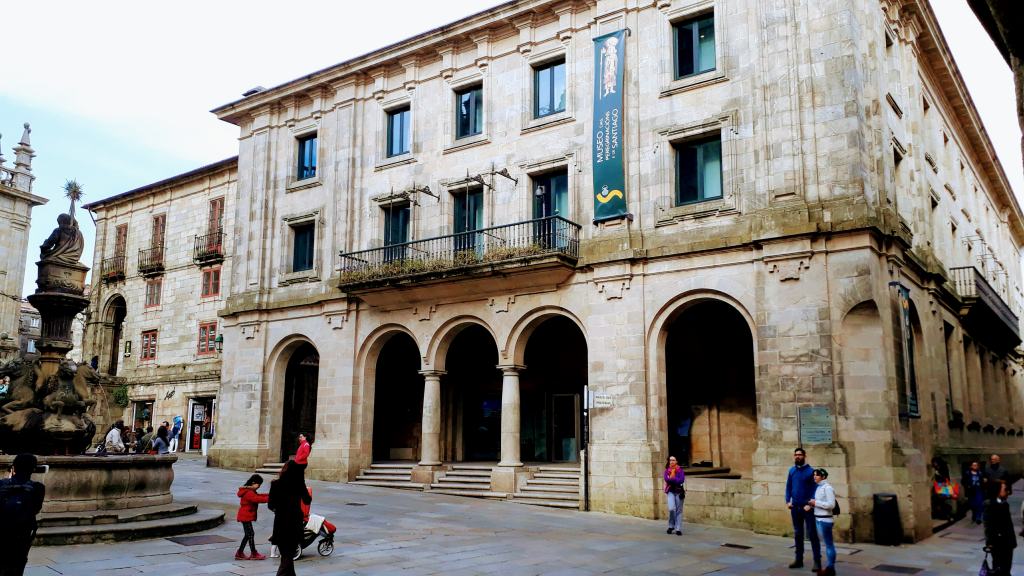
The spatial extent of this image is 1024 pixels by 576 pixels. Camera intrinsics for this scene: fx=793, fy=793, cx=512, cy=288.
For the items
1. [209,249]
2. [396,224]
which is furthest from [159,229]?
[396,224]

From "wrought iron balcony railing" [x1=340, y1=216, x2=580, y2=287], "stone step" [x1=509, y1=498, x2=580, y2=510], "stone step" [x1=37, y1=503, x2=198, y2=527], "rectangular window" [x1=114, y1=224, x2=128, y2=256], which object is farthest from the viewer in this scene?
"rectangular window" [x1=114, y1=224, x2=128, y2=256]

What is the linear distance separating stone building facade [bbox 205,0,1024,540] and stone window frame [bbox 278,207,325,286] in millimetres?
99

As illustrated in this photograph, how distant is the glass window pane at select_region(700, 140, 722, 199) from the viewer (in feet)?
62.6

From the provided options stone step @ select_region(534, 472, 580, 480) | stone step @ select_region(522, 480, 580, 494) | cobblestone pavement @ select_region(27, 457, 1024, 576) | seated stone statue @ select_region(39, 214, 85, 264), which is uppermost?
seated stone statue @ select_region(39, 214, 85, 264)

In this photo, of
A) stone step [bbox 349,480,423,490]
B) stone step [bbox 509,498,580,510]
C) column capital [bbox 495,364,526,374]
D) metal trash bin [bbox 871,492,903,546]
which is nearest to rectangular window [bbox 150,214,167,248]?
stone step [bbox 349,480,423,490]

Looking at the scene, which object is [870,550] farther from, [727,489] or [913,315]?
[913,315]

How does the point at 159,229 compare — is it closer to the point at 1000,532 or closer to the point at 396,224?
the point at 396,224

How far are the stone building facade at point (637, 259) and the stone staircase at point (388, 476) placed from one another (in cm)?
36

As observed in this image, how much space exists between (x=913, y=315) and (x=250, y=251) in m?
20.6

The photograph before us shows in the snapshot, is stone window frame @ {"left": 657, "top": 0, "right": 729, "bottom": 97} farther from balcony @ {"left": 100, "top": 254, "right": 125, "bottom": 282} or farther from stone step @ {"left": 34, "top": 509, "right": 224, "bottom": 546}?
balcony @ {"left": 100, "top": 254, "right": 125, "bottom": 282}

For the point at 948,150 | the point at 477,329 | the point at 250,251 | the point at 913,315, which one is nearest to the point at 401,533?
the point at 477,329

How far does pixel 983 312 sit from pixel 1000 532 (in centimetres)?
1976

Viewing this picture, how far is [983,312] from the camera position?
86.5 ft

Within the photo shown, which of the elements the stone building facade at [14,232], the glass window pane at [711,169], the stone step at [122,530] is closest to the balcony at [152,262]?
the stone building facade at [14,232]
